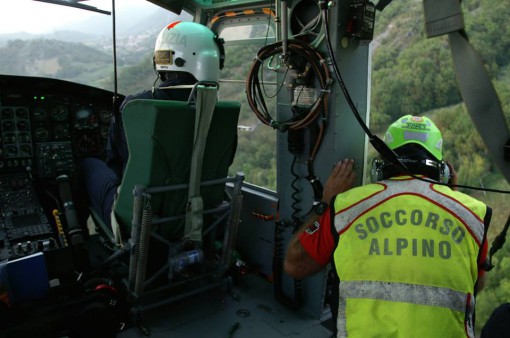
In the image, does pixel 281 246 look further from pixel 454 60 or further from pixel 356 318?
pixel 454 60

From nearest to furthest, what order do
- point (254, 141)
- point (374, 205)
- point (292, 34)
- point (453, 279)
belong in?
1. point (453, 279)
2. point (374, 205)
3. point (292, 34)
4. point (254, 141)

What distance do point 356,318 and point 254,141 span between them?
5.98 feet

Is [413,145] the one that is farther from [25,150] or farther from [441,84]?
[25,150]

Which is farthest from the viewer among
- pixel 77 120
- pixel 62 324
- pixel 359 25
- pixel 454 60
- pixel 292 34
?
pixel 77 120

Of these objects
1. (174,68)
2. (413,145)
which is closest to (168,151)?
(174,68)

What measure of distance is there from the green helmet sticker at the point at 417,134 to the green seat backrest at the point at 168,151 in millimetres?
1028

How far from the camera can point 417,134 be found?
4.43 feet

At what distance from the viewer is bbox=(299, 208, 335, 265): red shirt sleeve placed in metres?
1.38

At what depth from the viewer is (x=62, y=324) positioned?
1814 millimetres

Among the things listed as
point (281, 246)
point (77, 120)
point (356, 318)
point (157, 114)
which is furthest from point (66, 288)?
point (77, 120)

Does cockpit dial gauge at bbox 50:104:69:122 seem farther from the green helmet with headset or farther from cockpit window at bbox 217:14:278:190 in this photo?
the green helmet with headset

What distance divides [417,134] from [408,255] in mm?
443

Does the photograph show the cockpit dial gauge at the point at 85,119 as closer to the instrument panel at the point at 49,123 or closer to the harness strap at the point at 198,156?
the instrument panel at the point at 49,123

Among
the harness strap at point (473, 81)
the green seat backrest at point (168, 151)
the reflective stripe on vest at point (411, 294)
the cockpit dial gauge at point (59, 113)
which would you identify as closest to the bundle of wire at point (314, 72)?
the green seat backrest at point (168, 151)
